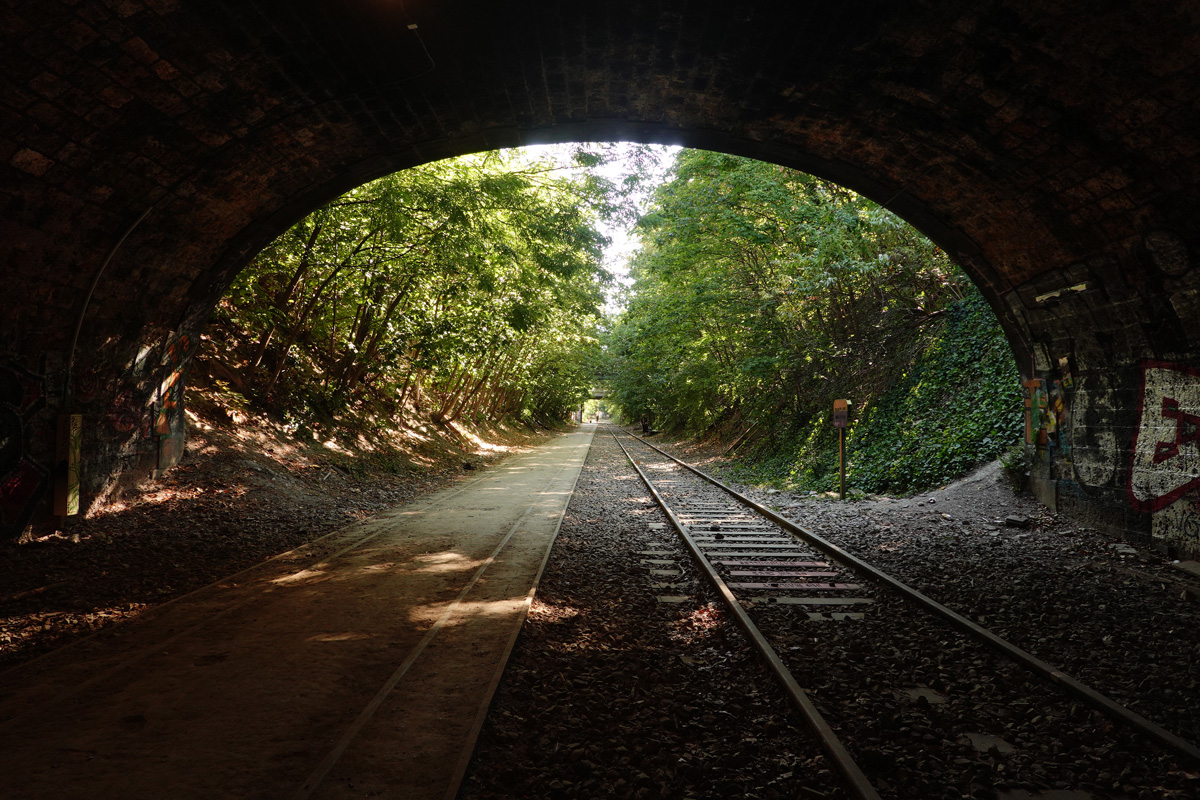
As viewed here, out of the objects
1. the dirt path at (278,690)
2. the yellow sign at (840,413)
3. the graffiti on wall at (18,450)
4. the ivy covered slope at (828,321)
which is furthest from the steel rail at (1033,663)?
the graffiti on wall at (18,450)

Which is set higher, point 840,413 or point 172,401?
point 840,413

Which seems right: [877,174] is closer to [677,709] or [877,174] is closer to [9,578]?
[677,709]

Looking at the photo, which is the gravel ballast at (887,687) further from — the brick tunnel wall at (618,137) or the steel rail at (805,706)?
the brick tunnel wall at (618,137)

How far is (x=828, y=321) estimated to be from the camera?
1650 centimetres

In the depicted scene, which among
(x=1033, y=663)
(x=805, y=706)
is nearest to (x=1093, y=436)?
(x=1033, y=663)

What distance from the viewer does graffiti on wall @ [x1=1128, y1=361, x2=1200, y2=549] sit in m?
6.66

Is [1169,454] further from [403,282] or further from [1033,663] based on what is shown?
[403,282]

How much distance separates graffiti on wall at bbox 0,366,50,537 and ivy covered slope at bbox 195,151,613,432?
4.82m

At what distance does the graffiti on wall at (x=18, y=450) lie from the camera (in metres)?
6.66

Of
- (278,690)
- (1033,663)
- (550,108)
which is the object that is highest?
(550,108)

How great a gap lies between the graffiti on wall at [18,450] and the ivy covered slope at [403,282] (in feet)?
15.8

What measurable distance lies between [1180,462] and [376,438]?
1565 centimetres

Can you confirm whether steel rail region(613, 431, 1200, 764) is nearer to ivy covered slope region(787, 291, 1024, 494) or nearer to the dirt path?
the dirt path

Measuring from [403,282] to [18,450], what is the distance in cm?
815
